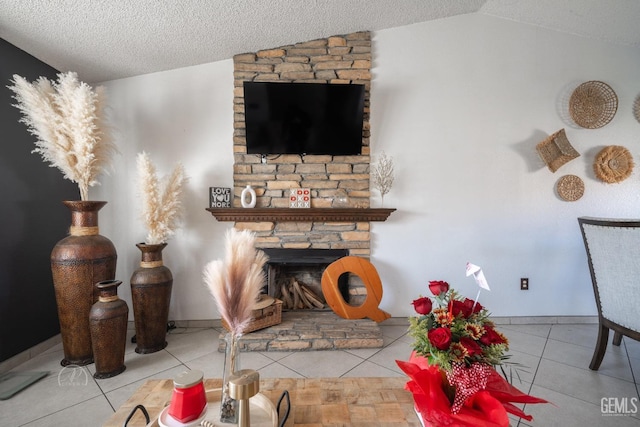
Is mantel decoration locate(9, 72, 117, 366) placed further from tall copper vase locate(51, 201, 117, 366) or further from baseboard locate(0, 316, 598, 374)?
baseboard locate(0, 316, 598, 374)

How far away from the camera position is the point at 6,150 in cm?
197

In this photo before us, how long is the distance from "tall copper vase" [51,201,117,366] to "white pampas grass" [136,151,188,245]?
0.32 metres

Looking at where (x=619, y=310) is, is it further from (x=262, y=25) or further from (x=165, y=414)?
(x=262, y=25)

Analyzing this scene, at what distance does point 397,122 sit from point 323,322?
1959mm

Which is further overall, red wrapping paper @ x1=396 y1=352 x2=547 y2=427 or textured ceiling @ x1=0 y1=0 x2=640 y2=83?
textured ceiling @ x1=0 y1=0 x2=640 y2=83

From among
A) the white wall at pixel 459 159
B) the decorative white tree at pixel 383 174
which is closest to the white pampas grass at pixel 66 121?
the white wall at pixel 459 159

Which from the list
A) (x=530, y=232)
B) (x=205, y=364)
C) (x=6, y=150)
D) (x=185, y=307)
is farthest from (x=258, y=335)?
(x=530, y=232)

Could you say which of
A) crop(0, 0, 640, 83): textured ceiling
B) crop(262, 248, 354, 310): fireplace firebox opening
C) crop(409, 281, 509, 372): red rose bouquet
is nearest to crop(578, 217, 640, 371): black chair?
crop(409, 281, 509, 372): red rose bouquet

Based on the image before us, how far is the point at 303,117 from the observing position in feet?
8.29

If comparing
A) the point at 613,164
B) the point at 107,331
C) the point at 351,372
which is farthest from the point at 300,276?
the point at 613,164

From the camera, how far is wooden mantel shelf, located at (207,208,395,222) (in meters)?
2.47

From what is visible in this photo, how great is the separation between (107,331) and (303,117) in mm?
2147

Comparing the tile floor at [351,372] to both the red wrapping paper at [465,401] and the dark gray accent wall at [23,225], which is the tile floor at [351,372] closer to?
the dark gray accent wall at [23,225]

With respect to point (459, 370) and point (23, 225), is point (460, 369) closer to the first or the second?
point (459, 370)
